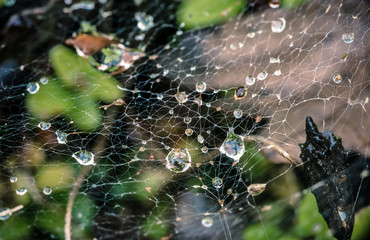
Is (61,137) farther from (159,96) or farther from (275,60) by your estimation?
(275,60)

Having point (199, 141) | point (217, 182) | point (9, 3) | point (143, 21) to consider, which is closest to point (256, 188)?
point (217, 182)

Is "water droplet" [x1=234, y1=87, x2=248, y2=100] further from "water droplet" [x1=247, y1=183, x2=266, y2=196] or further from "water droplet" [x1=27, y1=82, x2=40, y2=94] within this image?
"water droplet" [x1=27, y1=82, x2=40, y2=94]

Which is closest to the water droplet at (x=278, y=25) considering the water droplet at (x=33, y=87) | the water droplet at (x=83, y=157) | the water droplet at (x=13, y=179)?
the water droplet at (x=83, y=157)

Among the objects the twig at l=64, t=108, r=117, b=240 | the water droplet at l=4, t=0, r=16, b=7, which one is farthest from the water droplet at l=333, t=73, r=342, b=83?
the water droplet at l=4, t=0, r=16, b=7

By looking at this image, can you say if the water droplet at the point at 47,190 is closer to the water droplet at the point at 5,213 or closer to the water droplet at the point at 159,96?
the water droplet at the point at 5,213

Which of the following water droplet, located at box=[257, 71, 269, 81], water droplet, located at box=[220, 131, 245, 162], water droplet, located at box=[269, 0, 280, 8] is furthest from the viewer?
water droplet, located at box=[269, 0, 280, 8]

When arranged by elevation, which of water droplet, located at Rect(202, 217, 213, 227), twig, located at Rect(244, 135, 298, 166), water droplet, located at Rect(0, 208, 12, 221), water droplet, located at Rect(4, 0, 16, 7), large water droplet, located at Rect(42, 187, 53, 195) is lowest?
water droplet, located at Rect(202, 217, 213, 227)
